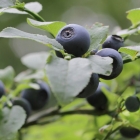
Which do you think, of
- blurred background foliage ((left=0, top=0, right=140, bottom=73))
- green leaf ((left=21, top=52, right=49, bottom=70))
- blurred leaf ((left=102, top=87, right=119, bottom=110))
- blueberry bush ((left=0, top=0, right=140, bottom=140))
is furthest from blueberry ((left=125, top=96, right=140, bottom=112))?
blurred background foliage ((left=0, top=0, right=140, bottom=73))

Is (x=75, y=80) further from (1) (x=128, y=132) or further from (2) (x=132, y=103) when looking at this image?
(1) (x=128, y=132)

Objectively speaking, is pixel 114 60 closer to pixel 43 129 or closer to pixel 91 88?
pixel 91 88

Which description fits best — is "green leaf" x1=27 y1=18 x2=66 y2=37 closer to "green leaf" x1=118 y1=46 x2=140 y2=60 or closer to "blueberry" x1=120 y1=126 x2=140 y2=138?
"green leaf" x1=118 y1=46 x2=140 y2=60

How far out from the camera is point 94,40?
56cm

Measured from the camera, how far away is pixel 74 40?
539 mm

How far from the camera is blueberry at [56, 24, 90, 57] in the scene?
529 millimetres

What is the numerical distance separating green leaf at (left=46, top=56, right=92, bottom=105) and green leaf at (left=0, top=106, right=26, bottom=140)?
239 millimetres

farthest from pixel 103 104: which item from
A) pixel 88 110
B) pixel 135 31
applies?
pixel 135 31

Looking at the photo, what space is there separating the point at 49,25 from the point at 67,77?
0.53 feet

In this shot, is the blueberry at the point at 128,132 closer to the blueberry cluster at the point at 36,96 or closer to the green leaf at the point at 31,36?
the blueberry cluster at the point at 36,96

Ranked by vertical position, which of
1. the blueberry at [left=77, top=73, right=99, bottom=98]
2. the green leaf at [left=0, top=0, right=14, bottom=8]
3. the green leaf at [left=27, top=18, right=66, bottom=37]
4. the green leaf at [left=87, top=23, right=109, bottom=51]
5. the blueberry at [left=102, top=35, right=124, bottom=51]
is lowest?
the blueberry at [left=77, top=73, right=99, bottom=98]

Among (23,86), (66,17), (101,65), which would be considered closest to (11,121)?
(23,86)

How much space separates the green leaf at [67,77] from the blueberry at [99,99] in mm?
366

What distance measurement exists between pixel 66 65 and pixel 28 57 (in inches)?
24.0
